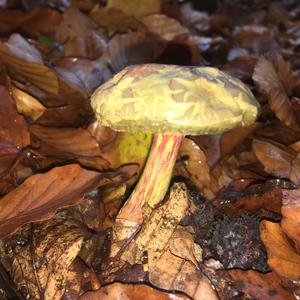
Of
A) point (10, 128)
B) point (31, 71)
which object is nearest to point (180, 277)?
point (10, 128)

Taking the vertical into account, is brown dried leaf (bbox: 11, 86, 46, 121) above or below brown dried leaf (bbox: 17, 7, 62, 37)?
above

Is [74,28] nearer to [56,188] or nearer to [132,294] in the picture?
[56,188]

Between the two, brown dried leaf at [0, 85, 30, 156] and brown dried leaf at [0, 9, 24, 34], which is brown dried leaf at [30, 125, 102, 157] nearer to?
brown dried leaf at [0, 85, 30, 156]

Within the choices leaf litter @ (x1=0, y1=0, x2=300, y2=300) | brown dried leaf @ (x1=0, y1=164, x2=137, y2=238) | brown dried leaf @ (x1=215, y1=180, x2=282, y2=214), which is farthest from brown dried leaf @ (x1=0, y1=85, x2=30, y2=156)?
brown dried leaf @ (x1=215, y1=180, x2=282, y2=214)

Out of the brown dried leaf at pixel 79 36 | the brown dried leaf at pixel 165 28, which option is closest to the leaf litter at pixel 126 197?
the brown dried leaf at pixel 165 28

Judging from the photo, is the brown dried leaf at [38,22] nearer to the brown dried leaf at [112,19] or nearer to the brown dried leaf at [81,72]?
the brown dried leaf at [112,19]

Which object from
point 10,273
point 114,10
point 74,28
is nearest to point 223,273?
point 10,273

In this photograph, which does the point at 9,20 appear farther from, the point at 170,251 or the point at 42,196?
the point at 170,251

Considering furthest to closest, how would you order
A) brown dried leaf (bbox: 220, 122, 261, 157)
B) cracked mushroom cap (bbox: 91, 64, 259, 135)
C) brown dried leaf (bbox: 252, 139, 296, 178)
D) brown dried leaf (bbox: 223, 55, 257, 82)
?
brown dried leaf (bbox: 223, 55, 257, 82) < brown dried leaf (bbox: 220, 122, 261, 157) < brown dried leaf (bbox: 252, 139, 296, 178) < cracked mushroom cap (bbox: 91, 64, 259, 135)
